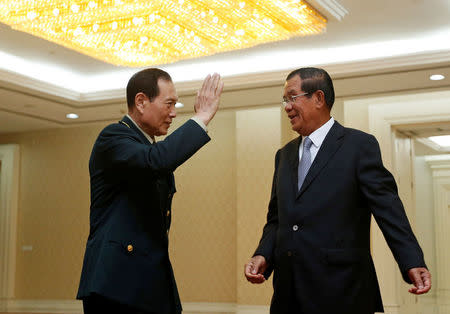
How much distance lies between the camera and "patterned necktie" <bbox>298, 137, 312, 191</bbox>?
8.48 feet

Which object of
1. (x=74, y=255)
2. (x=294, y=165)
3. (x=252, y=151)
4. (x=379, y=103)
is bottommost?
(x=74, y=255)

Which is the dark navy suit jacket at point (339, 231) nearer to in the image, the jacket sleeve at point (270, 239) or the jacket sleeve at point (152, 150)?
the jacket sleeve at point (270, 239)

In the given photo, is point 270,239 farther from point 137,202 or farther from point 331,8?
point 331,8

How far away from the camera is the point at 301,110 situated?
2.63 meters

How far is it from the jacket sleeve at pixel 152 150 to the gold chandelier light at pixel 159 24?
3.21 m

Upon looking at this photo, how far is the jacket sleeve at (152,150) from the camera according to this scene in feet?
6.44

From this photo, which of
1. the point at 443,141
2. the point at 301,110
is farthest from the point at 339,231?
the point at 443,141

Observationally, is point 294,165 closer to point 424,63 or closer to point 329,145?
point 329,145

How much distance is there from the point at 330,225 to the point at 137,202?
0.78 m

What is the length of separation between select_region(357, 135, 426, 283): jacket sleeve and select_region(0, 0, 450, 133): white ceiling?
3.44 m

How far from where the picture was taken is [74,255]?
33.9 feet

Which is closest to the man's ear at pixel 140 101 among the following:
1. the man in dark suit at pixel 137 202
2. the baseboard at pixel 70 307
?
the man in dark suit at pixel 137 202

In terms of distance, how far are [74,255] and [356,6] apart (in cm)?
647

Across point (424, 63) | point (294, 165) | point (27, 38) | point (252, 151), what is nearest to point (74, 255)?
point (252, 151)
